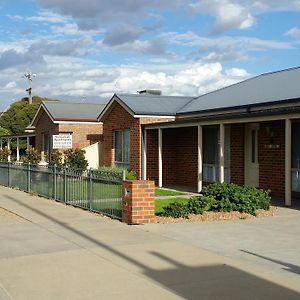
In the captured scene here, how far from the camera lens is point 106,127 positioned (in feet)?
91.8

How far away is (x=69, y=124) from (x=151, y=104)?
27.1ft

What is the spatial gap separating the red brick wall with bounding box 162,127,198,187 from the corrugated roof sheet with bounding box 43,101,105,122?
8811 millimetres

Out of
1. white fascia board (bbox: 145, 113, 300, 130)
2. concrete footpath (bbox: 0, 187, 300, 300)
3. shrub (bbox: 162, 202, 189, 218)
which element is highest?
white fascia board (bbox: 145, 113, 300, 130)

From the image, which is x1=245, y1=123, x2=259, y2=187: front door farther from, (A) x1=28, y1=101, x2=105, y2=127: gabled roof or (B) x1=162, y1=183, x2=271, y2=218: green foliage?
(A) x1=28, y1=101, x2=105, y2=127: gabled roof

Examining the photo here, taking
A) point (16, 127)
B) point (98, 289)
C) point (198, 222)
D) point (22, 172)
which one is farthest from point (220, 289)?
point (16, 127)

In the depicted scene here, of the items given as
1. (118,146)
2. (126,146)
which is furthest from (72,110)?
(126,146)

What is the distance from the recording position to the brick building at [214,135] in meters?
17.9

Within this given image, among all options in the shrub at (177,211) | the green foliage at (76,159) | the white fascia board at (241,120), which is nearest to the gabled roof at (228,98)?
the white fascia board at (241,120)

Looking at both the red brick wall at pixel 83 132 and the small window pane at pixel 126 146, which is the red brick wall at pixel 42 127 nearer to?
the red brick wall at pixel 83 132

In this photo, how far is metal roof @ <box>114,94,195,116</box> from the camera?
24.1 m

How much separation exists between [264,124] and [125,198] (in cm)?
823

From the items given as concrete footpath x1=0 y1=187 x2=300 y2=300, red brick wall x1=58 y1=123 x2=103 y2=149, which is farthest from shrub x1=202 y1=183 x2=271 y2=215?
red brick wall x1=58 y1=123 x2=103 y2=149

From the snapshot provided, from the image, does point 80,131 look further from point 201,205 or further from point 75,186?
point 201,205

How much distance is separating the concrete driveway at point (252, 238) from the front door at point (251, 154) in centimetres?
629
